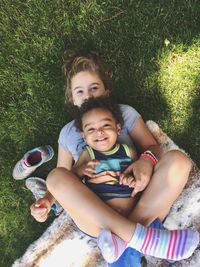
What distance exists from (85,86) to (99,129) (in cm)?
32

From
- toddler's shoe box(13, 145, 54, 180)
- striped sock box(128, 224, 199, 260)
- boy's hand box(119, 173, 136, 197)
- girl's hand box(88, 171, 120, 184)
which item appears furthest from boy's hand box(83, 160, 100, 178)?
toddler's shoe box(13, 145, 54, 180)

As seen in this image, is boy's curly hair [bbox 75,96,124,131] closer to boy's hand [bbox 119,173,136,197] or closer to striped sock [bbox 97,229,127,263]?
boy's hand [bbox 119,173,136,197]

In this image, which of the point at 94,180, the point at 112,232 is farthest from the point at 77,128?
the point at 112,232

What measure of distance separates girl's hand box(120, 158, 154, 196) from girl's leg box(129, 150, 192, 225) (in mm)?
38

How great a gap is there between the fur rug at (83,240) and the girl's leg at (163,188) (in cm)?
35

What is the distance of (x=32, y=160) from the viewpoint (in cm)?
272

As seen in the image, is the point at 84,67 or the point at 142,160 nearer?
the point at 142,160

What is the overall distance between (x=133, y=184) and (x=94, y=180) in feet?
0.71

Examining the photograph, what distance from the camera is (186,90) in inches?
103

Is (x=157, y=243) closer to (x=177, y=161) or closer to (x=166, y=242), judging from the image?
(x=166, y=242)

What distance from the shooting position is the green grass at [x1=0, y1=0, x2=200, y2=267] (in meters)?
2.61

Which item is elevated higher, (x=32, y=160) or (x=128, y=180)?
(x=32, y=160)

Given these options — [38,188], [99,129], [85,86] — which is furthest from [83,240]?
[85,86]

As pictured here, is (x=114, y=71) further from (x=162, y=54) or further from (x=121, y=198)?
(x=121, y=198)
